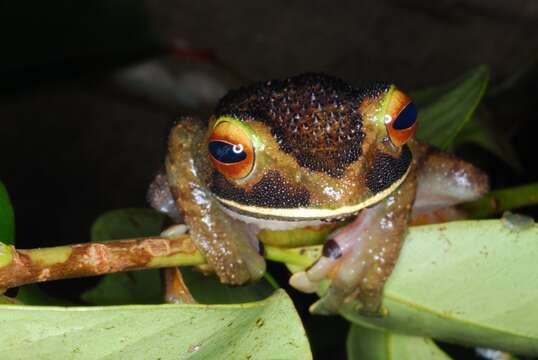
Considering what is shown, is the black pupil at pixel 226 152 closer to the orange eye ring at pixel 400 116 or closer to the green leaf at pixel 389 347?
the orange eye ring at pixel 400 116

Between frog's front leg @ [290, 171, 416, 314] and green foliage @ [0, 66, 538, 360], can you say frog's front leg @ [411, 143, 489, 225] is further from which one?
frog's front leg @ [290, 171, 416, 314]

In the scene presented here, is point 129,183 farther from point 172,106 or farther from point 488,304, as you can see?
point 488,304

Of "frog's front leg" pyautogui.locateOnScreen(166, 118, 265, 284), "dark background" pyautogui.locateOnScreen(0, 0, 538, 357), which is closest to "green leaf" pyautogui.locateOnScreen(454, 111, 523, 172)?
"frog's front leg" pyautogui.locateOnScreen(166, 118, 265, 284)

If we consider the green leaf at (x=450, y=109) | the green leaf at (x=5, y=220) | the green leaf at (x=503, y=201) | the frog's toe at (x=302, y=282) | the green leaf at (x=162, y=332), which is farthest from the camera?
the green leaf at (x=450, y=109)

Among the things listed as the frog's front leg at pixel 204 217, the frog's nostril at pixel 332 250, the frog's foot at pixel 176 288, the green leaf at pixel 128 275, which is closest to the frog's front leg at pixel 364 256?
the frog's nostril at pixel 332 250

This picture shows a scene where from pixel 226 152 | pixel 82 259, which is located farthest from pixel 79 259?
pixel 226 152

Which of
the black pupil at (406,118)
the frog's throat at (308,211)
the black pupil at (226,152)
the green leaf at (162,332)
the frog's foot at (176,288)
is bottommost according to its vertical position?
the frog's foot at (176,288)

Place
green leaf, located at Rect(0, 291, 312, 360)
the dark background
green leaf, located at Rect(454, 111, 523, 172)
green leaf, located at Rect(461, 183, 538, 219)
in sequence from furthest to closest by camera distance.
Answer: the dark background → green leaf, located at Rect(454, 111, 523, 172) → green leaf, located at Rect(461, 183, 538, 219) → green leaf, located at Rect(0, 291, 312, 360)

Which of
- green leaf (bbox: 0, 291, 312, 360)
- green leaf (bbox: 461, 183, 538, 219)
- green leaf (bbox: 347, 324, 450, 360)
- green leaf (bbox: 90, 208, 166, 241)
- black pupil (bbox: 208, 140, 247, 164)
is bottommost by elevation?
green leaf (bbox: 347, 324, 450, 360)
